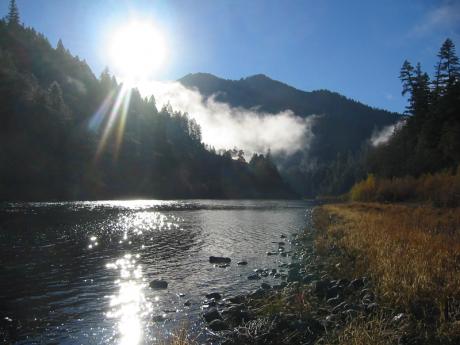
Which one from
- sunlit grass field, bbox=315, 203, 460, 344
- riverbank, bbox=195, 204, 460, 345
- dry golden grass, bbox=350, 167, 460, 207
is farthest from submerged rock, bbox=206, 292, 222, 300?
dry golden grass, bbox=350, 167, 460, 207

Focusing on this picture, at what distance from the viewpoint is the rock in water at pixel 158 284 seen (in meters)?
20.7

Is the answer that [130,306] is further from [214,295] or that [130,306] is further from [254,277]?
[254,277]

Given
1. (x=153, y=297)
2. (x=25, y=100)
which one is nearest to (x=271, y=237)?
(x=153, y=297)

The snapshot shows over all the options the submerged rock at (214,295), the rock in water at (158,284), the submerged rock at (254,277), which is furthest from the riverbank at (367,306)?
the rock in water at (158,284)

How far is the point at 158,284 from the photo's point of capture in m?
20.9

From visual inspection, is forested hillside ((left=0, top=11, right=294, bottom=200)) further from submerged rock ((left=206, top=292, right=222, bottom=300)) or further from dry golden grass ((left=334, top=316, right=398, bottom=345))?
dry golden grass ((left=334, top=316, right=398, bottom=345))

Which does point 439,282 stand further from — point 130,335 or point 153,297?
point 153,297

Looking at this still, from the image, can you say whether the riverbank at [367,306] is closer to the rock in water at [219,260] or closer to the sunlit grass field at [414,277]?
the sunlit grass field at [414,277]

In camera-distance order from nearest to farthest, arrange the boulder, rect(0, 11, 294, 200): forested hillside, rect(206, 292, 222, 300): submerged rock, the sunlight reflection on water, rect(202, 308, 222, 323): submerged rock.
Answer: the boulder, the sunlight reflection on water, rect(202, 308, 222, 323): submerged rock, rect(206, 292, 222, 300): submerged rock, rect(0, 11, 294, 200): forested hillside

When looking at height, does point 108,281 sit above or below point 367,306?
below

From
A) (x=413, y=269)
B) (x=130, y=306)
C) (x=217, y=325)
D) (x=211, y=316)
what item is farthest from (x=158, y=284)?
(x=413, y=269)

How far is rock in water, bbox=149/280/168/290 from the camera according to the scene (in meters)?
20.7

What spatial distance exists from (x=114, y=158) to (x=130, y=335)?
495 feet

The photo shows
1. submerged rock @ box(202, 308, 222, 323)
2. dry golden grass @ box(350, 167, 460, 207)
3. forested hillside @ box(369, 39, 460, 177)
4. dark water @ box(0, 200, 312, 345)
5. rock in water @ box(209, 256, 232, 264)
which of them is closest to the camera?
dark water @ box(0, 200, 312, 345)
